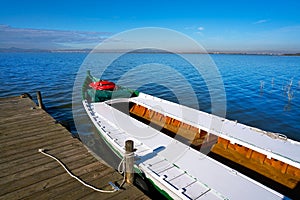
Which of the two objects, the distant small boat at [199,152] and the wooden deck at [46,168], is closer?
the wooden deck at [46,168]

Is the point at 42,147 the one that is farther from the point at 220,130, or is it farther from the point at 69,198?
the point at 220,130

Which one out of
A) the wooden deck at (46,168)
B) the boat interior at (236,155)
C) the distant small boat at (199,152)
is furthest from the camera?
the boat interior at (236,155)

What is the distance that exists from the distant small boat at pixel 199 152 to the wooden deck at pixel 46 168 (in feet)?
4.89

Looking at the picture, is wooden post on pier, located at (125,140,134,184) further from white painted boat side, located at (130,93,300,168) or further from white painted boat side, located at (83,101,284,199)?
white painted boat side, located at (130,93,300,168)

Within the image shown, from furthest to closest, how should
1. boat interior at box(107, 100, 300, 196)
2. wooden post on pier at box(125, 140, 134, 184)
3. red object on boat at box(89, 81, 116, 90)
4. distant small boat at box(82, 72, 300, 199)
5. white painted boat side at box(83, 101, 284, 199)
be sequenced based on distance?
red object on boat at box(89, 81, 116, 90)
boat interior at box(107, 100, 300, 196)
distant small boat at box(82, 72, 300, 199)
white painted boat side at box(83, 101, 284, 199)
wooden post on pier at box(125, 140, 134, 184)

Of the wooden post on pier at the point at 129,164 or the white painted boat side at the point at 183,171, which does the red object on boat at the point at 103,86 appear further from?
the wooden post on pier at the point at 129,164

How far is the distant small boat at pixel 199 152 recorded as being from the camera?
15.8ft

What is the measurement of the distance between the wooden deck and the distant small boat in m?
1.49

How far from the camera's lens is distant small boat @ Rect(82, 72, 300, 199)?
15.8 feet

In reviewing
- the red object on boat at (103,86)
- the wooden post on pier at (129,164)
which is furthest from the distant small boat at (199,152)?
the red object on boat at (103,86)

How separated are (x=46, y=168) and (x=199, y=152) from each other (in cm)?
502

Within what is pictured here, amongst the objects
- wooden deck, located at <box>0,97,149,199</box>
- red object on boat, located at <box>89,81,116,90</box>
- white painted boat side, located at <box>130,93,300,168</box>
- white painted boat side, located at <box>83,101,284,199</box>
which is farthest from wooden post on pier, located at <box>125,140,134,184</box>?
red object on boat, located at <box>89,81,116,90</box>

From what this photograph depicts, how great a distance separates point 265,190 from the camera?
4.71m

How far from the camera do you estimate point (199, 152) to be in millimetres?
6406
